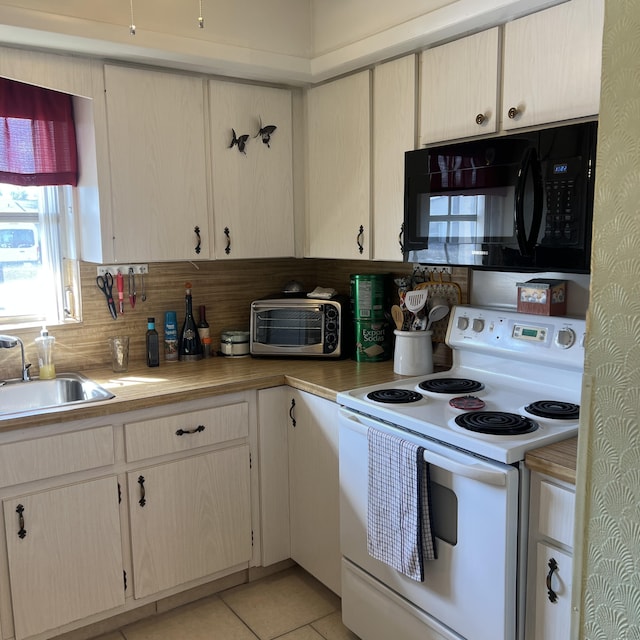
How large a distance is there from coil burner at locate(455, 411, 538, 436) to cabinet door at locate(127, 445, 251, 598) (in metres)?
1.01

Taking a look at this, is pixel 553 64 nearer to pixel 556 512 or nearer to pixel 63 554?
pixel 556 512

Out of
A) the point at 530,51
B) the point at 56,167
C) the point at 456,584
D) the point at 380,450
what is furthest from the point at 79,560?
the point at 530,51

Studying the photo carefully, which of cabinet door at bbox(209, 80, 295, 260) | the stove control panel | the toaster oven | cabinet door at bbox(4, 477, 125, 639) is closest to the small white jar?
the toaster oven

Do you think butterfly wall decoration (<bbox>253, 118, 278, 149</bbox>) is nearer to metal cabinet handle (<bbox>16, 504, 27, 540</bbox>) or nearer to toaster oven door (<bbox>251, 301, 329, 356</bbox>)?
toaster oven door (<bbox>251, 301, 329, 356</bbox>)

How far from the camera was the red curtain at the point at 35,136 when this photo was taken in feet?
7.89

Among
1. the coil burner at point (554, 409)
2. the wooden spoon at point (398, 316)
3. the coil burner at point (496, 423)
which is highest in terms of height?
the wooden spoon at point (398, 316)

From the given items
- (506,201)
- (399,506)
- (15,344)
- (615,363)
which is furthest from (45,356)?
(615,363)

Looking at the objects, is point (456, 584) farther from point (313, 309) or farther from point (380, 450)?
point (313, 309)

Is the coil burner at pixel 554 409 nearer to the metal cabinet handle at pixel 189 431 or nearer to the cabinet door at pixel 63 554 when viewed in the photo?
the metal cabinet handle at pixel 189 431

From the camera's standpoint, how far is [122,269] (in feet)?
8.93

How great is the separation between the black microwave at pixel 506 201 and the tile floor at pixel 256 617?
140 cm

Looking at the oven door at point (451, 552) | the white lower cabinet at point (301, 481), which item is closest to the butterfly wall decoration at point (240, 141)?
the white lower cabinet at point (301, 481)

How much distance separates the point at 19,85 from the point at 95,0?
509mm

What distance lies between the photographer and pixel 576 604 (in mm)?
718
